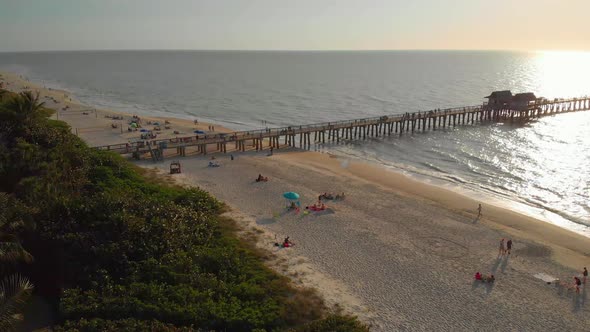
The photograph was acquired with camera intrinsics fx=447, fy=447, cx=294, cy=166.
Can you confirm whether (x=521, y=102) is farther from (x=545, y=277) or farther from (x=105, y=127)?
(x=105, y=127)

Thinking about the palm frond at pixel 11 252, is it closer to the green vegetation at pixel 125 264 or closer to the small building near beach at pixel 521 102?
the green vegetation at pixel 125 264

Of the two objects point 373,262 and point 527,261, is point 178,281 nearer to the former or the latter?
point 373,262

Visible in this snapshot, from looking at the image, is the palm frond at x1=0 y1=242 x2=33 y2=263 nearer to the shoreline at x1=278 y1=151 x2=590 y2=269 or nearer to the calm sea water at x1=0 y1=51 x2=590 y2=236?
the shoreline at x1=278 y1=151 x2=590 y2=269

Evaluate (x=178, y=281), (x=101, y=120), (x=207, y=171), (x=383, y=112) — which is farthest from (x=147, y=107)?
(x=178, y=281)

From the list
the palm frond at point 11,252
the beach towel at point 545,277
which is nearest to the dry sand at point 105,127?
the palm frond at point 11,252

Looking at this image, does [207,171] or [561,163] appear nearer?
[207,171]

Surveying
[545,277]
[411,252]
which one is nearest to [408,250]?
[411,252]

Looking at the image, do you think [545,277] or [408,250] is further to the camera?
[408,250]
